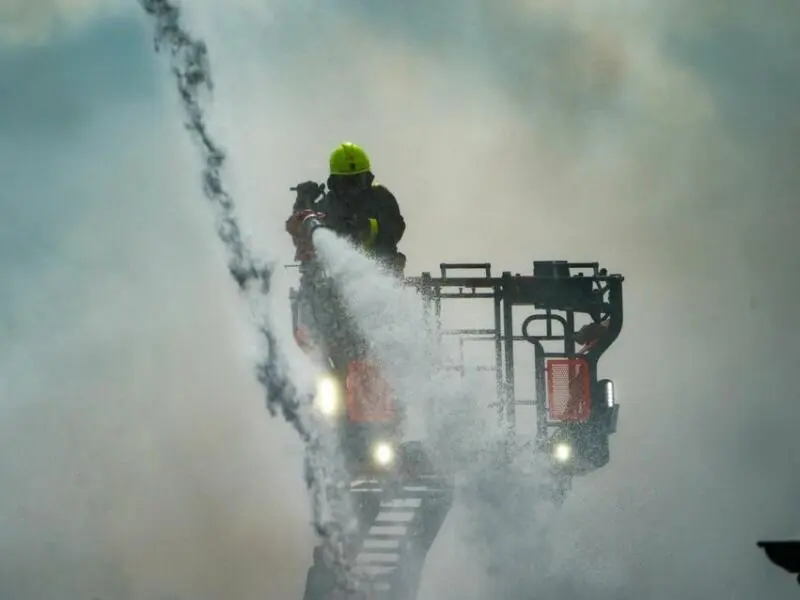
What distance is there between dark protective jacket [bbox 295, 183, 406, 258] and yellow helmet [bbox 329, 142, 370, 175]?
357mm

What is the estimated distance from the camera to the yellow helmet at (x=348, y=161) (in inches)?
1164

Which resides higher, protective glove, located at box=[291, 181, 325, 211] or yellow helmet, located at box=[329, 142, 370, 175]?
yellow helmet, located at box=[329, 142, 370, 175]

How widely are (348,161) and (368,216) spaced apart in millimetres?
1030

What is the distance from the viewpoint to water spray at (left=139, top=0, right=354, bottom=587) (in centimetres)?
2808

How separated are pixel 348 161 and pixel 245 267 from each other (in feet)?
8.46

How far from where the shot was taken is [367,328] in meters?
29.1

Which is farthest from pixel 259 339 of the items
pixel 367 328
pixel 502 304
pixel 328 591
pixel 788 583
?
pixel 788 583

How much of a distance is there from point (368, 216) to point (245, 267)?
2.51 meters

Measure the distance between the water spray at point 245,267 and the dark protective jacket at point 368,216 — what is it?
1597 millimetres

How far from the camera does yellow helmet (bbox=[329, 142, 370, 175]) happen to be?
97.0 ft

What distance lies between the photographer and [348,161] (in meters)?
29.6

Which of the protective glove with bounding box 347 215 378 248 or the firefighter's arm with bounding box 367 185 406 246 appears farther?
the firefighter's arm with bounding box 367 185 406 246

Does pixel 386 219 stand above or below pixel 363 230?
above

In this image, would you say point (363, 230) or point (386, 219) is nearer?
point (363, 230)
